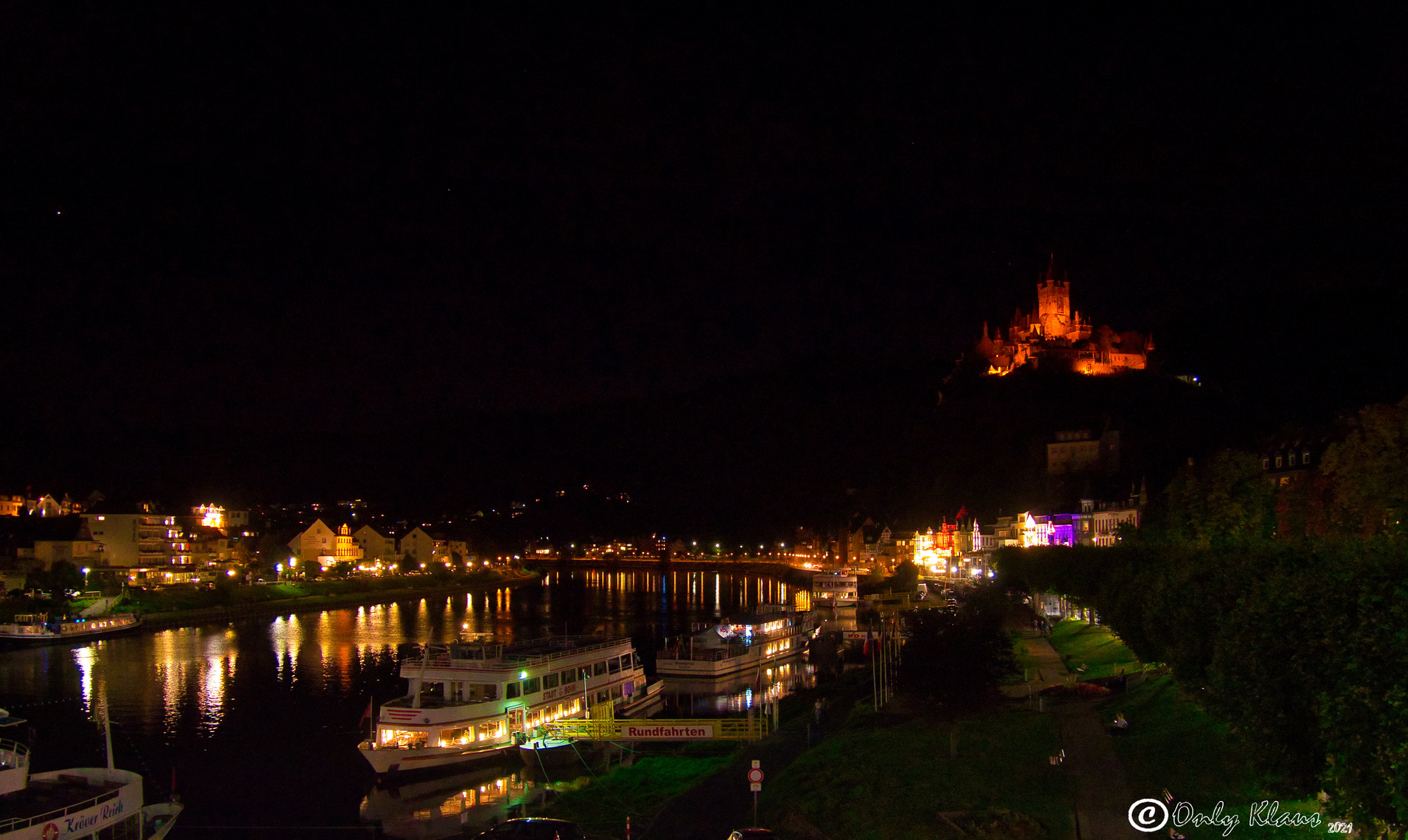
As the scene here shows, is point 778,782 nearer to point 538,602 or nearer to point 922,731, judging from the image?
point 922,731

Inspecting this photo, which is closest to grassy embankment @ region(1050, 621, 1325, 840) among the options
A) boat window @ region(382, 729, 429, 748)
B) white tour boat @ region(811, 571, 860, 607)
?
boat window @ region(382, 729, 429, 748)

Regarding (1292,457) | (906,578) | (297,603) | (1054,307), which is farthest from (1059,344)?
(297,603)

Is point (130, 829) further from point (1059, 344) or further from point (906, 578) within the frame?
point (1059, 344)

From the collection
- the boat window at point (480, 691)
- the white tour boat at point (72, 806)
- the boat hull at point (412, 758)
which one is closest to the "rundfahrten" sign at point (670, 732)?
the boat window at point (480, 691)

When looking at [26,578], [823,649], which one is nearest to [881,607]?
[823,649]

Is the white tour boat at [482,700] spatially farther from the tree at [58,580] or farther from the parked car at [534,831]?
the tree at [58,580]

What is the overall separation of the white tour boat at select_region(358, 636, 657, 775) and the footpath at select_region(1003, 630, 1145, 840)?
46.2 feet

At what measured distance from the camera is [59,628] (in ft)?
195

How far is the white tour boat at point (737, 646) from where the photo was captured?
44.4m

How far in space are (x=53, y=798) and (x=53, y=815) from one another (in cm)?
103

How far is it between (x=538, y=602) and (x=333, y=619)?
2352 cm

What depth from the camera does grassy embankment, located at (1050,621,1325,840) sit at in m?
15.1

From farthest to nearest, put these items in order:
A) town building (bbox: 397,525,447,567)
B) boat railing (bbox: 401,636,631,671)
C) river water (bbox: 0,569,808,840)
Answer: town building (bbox: 397,525,447,567), boat railing (bbox: 401,636,631,671), river water (bbox: 0,569,808,840)

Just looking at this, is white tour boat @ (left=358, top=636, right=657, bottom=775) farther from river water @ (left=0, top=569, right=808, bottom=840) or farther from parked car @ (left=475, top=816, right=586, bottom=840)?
parked car @ (left=475, top=816, right=586, bottom=840)
